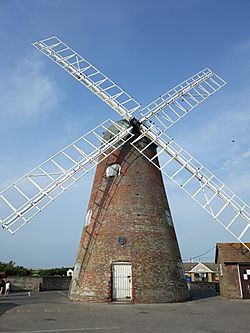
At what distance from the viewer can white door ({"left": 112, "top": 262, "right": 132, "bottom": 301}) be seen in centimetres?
1368

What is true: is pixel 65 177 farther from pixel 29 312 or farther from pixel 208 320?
pixel 208 320

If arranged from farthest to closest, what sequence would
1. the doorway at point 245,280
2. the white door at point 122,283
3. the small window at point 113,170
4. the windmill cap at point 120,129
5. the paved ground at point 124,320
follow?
the doorway at point 245,280 → the windmill cap at point 120,129 → the small window at point 113,170 → the white door at point 122,283 → the paved ground at point 124,320

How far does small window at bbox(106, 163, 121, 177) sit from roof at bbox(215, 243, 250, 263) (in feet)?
24.2

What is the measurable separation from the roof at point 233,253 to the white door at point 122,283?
6.04 m

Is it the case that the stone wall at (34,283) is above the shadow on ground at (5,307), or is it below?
above

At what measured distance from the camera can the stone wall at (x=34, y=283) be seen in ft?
83.9

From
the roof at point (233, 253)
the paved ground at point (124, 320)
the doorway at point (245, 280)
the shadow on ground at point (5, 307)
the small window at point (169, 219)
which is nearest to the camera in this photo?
the paved ground at point (124, 320)

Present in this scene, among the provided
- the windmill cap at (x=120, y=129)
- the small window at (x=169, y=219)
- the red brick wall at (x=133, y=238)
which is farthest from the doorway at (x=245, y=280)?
the windmill cap at (x=120, y=129)

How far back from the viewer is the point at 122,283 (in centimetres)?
1373

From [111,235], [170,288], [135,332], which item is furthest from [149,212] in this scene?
[135,332]

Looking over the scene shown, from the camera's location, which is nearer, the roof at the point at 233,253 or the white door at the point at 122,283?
the white door at the point at 122,283

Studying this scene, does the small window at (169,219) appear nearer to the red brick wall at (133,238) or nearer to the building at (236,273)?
the red brick wall at (133,238)

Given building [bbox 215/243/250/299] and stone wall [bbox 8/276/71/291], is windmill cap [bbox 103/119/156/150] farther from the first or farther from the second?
stone wall [bbox 8/276/71/291]

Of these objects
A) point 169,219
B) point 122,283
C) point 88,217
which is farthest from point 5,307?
point 169,219
